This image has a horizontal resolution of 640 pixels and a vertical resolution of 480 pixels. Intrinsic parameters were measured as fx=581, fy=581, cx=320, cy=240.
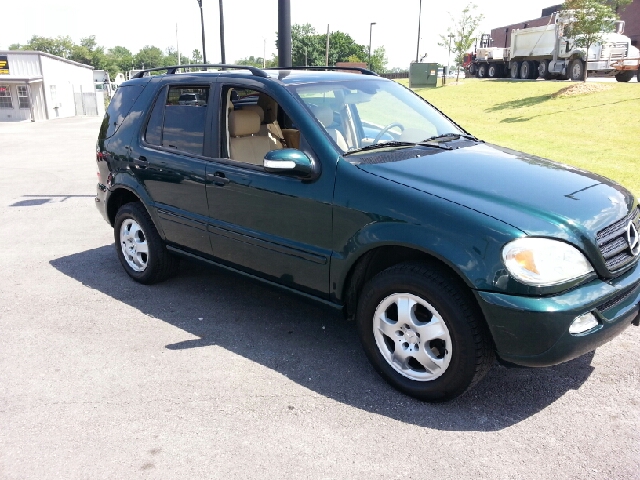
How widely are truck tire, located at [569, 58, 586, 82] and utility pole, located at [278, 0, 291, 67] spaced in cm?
2256

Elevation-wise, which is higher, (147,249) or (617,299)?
(617,299)

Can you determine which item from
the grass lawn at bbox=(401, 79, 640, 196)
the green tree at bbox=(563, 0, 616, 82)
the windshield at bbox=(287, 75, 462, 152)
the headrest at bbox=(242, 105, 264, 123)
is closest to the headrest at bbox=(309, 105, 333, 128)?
the windshield at bbox=(287, 75, 462, 152)

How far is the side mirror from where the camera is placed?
3600mm

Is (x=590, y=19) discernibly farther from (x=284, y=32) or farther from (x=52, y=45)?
(x=52, y=45)

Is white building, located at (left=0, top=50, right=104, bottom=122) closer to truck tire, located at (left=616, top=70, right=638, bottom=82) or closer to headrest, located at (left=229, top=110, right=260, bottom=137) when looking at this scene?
truck tire, located at (left=616, top=70, right=638, bottom=82)

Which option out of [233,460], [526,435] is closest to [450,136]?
[526,435]

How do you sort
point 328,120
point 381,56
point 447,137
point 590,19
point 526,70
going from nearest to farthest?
point 328,120, point 447,137, point 590,19, point 526,70, point 381,56

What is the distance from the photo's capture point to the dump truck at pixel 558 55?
25859 mm

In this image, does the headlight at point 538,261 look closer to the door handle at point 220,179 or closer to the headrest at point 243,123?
the door handle at point 220,179

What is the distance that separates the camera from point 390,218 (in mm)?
3287

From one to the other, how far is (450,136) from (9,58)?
37.1 metres

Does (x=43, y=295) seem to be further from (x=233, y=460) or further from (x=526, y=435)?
(x=526, y=435)

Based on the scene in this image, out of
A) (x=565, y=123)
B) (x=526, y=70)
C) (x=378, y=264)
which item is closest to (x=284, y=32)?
(x=378, y=264)

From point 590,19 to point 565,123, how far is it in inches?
271
